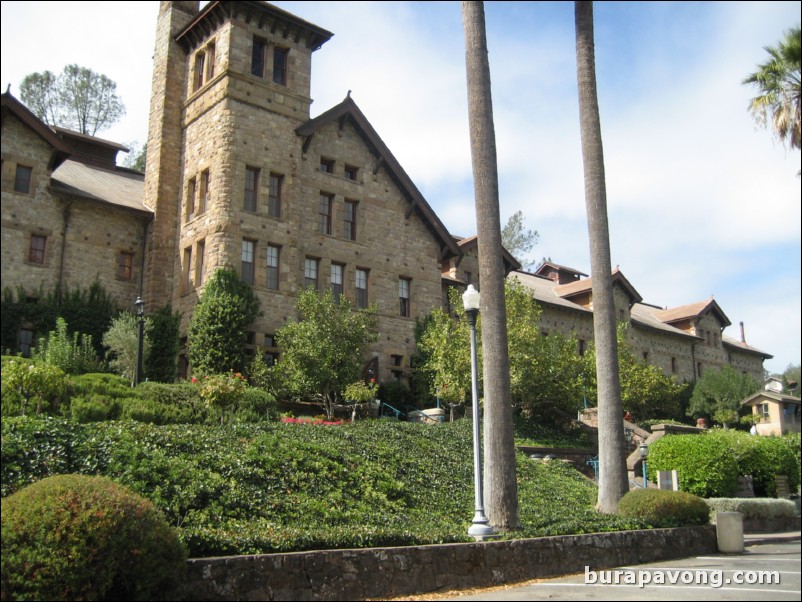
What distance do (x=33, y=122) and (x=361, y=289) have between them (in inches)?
559

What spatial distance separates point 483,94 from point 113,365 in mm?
17488

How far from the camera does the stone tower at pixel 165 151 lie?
1249 inches

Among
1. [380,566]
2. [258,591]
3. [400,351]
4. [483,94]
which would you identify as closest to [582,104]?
[483,94]

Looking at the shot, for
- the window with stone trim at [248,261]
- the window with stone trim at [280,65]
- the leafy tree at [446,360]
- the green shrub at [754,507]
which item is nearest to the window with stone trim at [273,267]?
the window with stone trim at [248,261]

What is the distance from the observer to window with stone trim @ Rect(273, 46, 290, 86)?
3269 centimetres

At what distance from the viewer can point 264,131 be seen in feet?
102

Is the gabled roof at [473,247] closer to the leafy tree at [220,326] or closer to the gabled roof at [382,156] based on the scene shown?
the gabled roof at [382,156]

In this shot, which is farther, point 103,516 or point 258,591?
point 258,591

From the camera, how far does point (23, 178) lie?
29016 mm

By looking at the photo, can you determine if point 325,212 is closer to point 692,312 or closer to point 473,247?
point 473,247

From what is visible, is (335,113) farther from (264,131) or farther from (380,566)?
(380,566)

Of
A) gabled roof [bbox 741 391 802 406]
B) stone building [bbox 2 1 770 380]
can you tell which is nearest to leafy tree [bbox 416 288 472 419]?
stone building [bbox 2 1 770 380]

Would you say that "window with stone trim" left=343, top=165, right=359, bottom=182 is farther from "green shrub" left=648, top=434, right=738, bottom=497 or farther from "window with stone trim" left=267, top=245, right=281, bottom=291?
"green shrub" left=648, top=434, right=738, bottom=497

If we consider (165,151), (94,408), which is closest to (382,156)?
(165,151)
